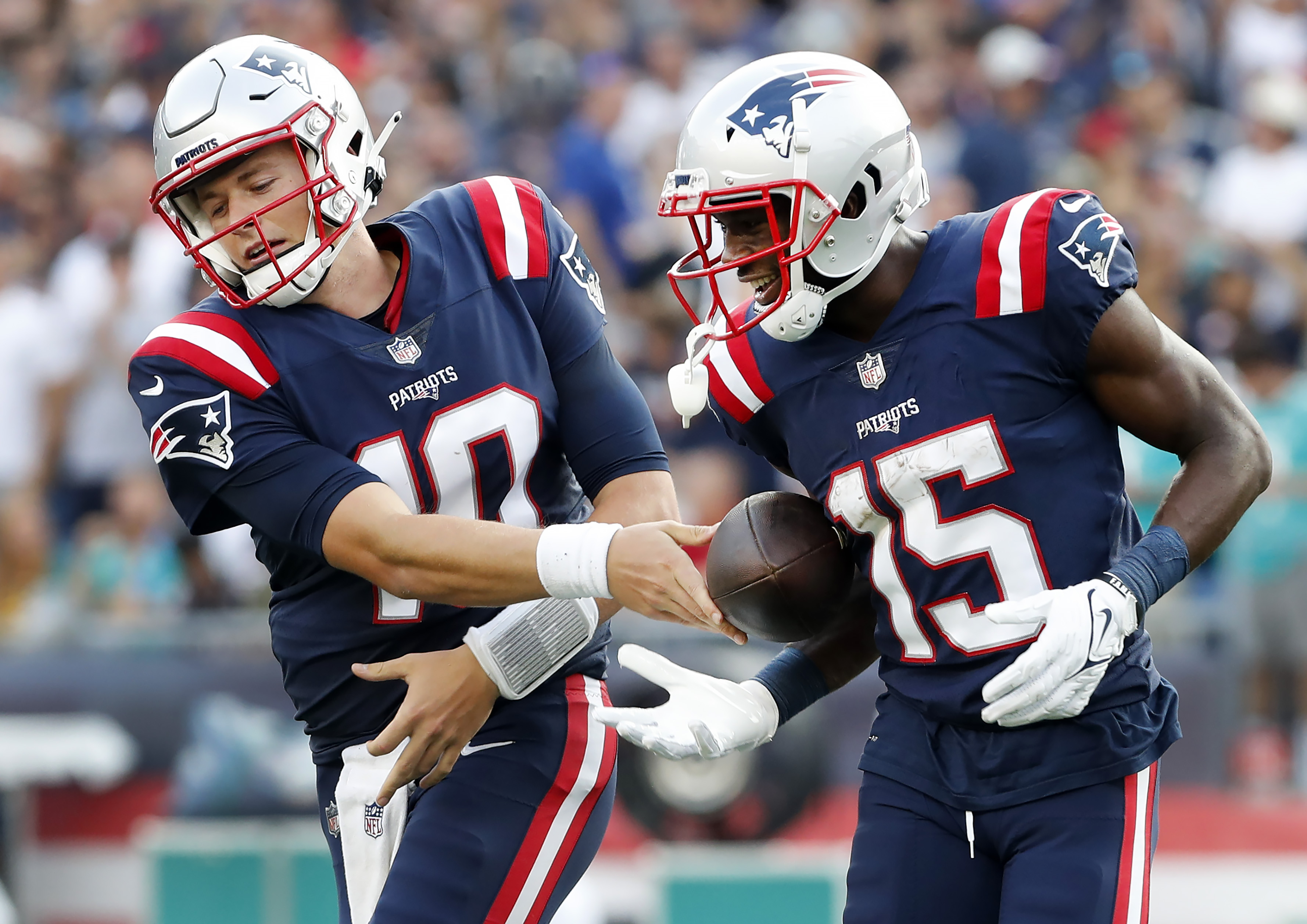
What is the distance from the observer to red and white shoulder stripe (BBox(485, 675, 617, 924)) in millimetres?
2953

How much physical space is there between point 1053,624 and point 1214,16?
6.89 meters

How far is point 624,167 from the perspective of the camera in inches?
331

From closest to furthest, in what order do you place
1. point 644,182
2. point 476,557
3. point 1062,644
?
point 1062,644, point 476,557, point 644,182

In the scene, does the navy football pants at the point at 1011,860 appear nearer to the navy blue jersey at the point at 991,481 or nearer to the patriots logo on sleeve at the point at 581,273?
the navy blue jersey at the point at 991,481

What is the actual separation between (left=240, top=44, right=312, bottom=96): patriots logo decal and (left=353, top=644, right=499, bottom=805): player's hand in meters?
1.03

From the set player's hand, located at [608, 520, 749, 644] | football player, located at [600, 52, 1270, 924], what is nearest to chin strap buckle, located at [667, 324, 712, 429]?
football player, located at [600, 52, 1270, 924]

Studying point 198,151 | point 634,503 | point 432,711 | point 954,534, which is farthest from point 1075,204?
point 198,151

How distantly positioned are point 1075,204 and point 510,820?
1438 mm

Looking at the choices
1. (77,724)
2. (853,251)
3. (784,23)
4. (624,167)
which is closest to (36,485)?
(77,724)

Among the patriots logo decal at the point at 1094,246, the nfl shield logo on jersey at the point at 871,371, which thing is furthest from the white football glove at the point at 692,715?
the patriots logo decal at the point at 1094,246

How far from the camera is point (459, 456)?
2963 millimetres

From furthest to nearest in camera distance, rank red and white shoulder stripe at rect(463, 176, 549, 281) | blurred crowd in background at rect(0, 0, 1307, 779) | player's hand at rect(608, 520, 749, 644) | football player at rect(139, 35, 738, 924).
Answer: blurred crowd in background at rect(0, 0, 1307, 779), red and white shoulder stripe at rect(463, 176, 549, 281), football player at rect(139, 35, 738, 924), player's hand at rect(608, 520, 749, 644)

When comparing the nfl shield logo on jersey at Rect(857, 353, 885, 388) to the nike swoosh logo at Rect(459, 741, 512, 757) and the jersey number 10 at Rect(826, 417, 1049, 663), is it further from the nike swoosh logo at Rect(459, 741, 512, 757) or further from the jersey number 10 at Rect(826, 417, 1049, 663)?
the nike swoosh logo at Rect(459, 741, 512, 757)

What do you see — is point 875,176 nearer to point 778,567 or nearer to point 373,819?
point 778,567
